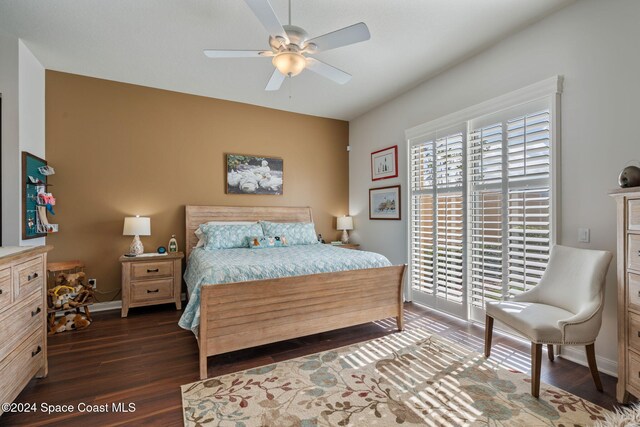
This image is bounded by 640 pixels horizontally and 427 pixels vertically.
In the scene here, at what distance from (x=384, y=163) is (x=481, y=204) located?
71.1 inches

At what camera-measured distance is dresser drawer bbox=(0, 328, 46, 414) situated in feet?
5.60

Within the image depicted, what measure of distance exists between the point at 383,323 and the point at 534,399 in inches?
62.5

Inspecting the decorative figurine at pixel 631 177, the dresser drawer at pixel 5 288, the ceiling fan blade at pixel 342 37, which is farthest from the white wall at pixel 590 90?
the dresser drawer at pixel 5 288

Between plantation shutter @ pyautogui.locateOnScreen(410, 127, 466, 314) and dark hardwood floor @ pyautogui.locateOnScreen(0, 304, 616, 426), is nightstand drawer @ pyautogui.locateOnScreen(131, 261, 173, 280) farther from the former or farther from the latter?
plantation shutter @ pyautogui.locateOnScreen(410, 127, 466, 314)

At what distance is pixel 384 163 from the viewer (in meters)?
4.74

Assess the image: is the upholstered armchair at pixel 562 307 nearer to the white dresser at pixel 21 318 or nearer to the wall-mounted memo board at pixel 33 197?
the white dresser at pixel 21 318

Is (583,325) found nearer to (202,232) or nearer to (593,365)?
(593,365)

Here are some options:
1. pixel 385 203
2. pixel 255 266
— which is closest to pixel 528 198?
pixel 385 203

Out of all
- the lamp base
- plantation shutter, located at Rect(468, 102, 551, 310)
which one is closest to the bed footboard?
plantation shutter, located at Rect(468, 102, 551, 310)

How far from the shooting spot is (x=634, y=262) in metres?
1.82

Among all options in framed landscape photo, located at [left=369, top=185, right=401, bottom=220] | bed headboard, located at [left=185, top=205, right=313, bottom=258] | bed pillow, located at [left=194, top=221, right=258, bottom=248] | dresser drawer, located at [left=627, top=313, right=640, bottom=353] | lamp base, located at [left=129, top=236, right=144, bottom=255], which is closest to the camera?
dresser drawer, located at [left=627, top=313, right=640, bottom=353]

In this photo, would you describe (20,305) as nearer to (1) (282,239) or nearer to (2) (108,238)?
(2) (108,238)

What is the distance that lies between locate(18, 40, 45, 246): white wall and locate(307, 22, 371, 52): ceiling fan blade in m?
3.06

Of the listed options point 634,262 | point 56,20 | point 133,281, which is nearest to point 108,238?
point 133,281
